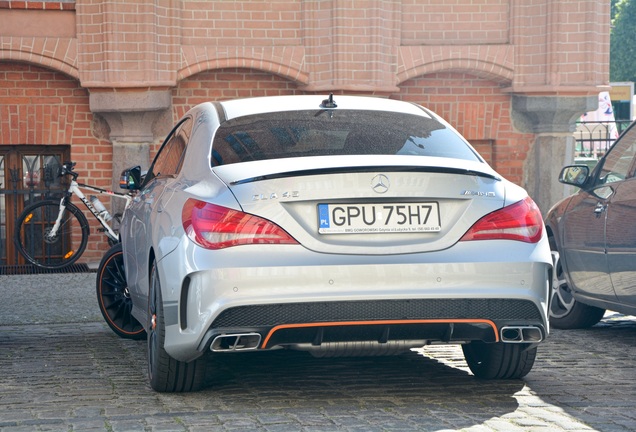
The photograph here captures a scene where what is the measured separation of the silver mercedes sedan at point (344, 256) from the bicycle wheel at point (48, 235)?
886 cm

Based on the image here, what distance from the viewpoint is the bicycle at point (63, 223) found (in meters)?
15.1

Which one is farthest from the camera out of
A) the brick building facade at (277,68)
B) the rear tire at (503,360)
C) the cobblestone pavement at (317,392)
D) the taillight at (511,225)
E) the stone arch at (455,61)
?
the stone arch at (455,61)

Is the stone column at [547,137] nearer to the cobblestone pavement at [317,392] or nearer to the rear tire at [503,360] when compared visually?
the cobblestone pavement at [317,392]

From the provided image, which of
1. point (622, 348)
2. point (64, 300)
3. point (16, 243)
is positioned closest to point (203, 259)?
point (622, 348)

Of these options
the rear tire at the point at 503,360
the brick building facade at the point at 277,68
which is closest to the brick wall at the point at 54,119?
the brick building facade at the point at 277,68

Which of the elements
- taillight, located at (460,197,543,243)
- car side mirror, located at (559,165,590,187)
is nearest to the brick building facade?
car side mirror, located at (559,165,590,187)

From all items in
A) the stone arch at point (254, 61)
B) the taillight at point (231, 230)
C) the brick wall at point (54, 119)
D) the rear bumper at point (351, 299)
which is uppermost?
the stone arch at point (254, 61)

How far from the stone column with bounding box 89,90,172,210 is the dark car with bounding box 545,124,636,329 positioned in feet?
23.5

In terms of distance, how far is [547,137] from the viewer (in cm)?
1752

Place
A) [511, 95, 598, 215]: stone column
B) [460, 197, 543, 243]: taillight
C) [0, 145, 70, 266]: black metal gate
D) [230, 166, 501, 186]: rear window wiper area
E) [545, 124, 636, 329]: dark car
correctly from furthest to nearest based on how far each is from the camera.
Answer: [511, 95, 598, 215]: stone column
[0, 145, 70, 266]: black metal gate
[545, 124, 636, 329]: dark car
[460, 197, 543, 243]: taillight
[230, 166, 501, 186]: rear window wiper area

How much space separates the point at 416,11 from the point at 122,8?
12.4 ft

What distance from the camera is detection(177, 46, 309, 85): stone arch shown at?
52.9 ft

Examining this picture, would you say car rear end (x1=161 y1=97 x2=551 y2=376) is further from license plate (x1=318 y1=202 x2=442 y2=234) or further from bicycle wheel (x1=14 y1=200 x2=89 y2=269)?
bicycle wheel (x1=14 y1=200 x2=89 y2=269)

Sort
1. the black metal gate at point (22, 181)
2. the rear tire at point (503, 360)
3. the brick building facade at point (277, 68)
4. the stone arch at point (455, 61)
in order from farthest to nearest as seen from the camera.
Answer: the stone arch at point (455, 61) → the black metal gate at point (22, 181) → the brick building facade at point (277, 68) → the rear tire at point (503, 360)
